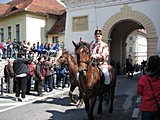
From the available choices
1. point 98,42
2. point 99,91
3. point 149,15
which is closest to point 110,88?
point 99,91

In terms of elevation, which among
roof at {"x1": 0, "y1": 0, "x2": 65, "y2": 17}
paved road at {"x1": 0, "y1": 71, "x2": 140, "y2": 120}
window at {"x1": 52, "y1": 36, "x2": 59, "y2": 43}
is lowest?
paved road at {"x1": 0, "y1": 71, "x2": 140, "y2": 120}

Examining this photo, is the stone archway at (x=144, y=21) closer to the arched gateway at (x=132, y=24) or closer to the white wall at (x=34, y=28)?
the arched gateway at (x=132, y=24)

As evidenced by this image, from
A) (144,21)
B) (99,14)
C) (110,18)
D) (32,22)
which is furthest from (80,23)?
(32,22)

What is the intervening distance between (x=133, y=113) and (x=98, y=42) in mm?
2603

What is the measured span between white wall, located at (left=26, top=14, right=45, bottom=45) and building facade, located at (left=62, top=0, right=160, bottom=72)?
8.34 metres

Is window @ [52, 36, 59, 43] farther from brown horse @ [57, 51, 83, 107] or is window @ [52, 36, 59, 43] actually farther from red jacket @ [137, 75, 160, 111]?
red jacket @ [137, 75, 160, 111]

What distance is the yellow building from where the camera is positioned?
27891mm

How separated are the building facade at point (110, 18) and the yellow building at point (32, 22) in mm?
7188

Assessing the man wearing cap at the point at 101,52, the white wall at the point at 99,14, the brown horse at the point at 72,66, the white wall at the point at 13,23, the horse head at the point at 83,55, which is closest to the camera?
the horse head at the point at 83,55

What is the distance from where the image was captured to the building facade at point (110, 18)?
17.1 metres

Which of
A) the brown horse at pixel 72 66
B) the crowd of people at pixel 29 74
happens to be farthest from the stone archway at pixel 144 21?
the brown horse at pixel 72 66

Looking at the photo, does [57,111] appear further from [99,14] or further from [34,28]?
[34,28]

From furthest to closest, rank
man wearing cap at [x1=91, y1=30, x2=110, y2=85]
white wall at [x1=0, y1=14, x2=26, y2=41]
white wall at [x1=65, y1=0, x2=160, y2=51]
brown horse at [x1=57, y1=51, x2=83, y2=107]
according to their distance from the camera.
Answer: white wall at [x1=0, y1=14, x2=26, y2=41], white wall at [x1=65, y1=0, x2=160, y2=51], brown horse at [x1=57, y1=51, x2=83, y2=107], man wearing cap at [x1=91, y1=30, x2=110, y2=85]

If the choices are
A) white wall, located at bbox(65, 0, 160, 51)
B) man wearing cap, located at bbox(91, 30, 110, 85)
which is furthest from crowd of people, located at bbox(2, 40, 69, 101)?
white wall, located at bbox(65, 0, 160, 51)
